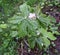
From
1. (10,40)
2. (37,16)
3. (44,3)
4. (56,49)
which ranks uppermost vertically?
(37,16)

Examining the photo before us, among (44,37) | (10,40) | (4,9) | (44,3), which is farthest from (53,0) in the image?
(44,37)

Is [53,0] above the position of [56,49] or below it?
above

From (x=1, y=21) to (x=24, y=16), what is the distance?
0.98 metres

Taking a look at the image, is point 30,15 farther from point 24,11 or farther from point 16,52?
point 16,52

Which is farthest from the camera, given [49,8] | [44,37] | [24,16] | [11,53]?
[49,8]

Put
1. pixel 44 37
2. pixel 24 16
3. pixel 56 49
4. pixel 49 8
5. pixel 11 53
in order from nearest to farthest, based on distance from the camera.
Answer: pixel 24 16
pixel 44 37
pixel 11 53
pixel 56 49
pixel 49 8

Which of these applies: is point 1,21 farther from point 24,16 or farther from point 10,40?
point 24,16

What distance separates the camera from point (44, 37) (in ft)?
6.27

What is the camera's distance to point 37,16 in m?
1.80

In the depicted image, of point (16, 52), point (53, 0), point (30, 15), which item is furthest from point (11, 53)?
point (53, 0)

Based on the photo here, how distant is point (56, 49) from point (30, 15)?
1.11m

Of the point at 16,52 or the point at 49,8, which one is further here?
the point at 49,8

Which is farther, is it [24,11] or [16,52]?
[16,52]

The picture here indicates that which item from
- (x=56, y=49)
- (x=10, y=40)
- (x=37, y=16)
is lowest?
(x=56, y=49)
